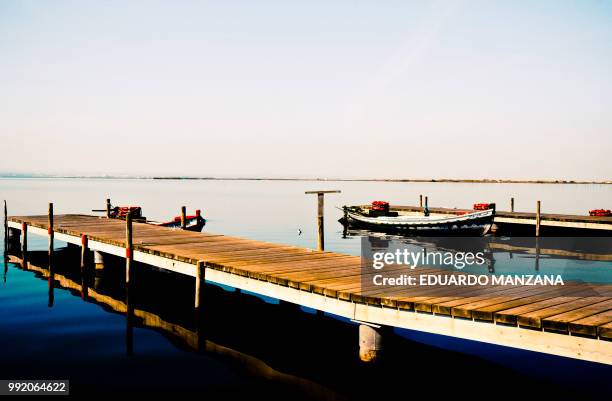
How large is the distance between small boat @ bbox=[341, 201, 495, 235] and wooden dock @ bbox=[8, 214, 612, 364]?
16.9m

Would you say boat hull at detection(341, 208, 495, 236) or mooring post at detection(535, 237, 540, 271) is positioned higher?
boat hull at detection(341, 208, 495, 236)

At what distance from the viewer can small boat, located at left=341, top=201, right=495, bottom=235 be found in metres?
29.0

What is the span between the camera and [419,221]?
31359 mm

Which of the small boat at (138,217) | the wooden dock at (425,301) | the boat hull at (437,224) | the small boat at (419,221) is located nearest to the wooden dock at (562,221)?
the small boat at (419,221)

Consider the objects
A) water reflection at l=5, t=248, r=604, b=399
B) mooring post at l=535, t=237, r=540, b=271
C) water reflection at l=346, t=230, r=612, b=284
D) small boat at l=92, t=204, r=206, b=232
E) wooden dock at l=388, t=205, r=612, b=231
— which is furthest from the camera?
small boat at l=92, t=204, r=206, b=232

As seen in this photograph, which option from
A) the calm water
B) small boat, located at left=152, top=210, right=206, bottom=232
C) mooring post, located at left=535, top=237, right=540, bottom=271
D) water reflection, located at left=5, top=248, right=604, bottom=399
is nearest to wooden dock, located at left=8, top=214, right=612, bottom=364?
water reflection, located at left=5, top=248, right=604, bottom=399

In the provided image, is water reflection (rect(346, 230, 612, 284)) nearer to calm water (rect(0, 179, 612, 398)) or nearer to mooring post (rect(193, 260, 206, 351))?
calm water (rect(0, 179, 612, 398))

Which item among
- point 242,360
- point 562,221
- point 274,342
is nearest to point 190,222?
point 562,221

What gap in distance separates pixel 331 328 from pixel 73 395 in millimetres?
6446

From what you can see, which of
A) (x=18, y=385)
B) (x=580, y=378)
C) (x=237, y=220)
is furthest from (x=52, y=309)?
(x=237, y=220)

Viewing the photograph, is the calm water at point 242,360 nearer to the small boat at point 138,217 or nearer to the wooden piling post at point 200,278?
the wooden piling post at point 200,278

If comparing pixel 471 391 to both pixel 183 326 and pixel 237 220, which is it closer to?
pixel 183 326

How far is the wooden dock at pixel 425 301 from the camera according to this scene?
7.18m

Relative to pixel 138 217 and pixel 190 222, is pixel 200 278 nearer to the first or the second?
pixel 138 217
